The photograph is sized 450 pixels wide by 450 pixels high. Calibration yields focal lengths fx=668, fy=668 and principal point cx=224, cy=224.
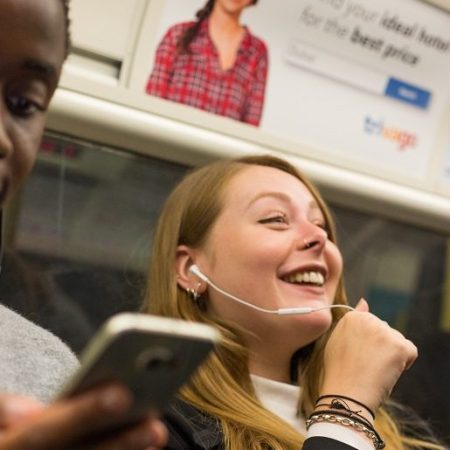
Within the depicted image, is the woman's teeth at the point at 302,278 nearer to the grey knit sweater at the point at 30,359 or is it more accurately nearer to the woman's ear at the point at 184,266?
the woman's ear at the point at 184,266

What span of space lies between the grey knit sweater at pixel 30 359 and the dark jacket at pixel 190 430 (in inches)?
7.8

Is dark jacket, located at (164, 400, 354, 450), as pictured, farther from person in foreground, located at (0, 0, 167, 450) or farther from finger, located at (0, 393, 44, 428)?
finger, located at (0, 393, 44, 428)

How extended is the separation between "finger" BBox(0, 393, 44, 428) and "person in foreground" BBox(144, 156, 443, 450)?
24.6 inches

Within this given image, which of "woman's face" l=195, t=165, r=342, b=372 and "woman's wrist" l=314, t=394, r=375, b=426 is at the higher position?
"woman's face" l=195, t=165, r=342, b=372

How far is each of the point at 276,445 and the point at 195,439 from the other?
0.15 meters

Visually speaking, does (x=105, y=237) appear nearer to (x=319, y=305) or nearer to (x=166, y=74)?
(x=166, y=74)

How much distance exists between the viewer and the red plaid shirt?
5.58 ft

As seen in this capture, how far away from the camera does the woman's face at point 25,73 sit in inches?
40.0

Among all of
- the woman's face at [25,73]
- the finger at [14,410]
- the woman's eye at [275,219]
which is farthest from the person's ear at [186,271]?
the finger at [14,410]

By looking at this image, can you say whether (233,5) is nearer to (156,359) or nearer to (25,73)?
(25,73)

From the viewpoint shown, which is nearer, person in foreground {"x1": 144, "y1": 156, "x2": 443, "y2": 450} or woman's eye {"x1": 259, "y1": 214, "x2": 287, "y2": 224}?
person in foreground {"x1": 144, "y1": 156, "x2": 443, "y2": 450}

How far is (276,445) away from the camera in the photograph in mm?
1180

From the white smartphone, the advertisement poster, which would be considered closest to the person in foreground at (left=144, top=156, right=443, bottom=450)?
the advertisement poster

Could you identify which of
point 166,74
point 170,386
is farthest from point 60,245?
point 170,386
